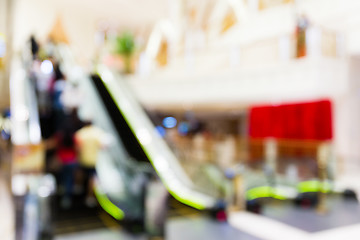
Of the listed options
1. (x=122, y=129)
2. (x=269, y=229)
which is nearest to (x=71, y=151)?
(x=122, y=129)

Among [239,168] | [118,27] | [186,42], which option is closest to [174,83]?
[186,42]

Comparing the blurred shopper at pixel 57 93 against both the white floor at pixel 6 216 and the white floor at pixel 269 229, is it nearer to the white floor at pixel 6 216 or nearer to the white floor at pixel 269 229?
the white floor at pixel 6 216

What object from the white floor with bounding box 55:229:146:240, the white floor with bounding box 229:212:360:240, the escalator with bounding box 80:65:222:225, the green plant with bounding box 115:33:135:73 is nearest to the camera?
the white floor with bounding box 229:212:360:240

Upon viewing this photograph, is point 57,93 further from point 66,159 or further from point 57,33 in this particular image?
point 57,33

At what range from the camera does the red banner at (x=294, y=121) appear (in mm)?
8002

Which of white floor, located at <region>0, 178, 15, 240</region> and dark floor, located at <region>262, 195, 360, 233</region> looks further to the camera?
dark floor, located at <region>262, 195, 360, 233</region>

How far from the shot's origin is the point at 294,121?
31.1 feet

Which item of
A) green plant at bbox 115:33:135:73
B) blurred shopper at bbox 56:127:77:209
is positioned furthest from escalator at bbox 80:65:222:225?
green plant at bbox 115:33:135:73

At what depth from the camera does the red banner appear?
800cm

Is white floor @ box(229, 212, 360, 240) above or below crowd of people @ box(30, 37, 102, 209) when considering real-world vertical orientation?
below

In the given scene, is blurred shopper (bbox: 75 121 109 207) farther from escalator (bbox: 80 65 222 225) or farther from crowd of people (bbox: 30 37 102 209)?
escalator (bbox: 80 65 222 225)

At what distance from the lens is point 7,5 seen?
3.21m

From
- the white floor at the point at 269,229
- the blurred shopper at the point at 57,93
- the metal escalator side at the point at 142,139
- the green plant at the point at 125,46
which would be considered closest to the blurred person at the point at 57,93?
the blurred shopper at the point at 57,93

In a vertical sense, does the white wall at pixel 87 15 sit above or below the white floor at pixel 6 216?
above
